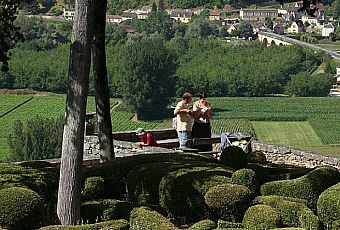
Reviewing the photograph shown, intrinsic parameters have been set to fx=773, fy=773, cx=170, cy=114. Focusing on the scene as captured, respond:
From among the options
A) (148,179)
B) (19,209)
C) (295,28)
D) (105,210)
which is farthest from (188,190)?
(295,28)

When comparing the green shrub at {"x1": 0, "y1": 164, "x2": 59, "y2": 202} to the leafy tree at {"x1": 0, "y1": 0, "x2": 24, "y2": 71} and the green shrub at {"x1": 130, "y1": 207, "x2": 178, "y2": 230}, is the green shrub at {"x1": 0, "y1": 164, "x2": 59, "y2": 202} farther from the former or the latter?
the leafy tree at {"x1": 0, "y1": 0, "x2": 24, "y2": 71}

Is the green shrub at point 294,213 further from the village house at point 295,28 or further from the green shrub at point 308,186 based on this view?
the village house at point 295,28

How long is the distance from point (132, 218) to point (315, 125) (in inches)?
3114

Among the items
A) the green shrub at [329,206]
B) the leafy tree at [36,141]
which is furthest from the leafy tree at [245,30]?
the green shrub at [329,206]

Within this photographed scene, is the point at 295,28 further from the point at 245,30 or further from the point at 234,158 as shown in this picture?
the point at 234,158

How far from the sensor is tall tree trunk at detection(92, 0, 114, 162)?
13430 mm

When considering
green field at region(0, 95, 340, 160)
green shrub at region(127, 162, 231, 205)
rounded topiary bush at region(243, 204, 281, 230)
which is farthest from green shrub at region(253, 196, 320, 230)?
green field at region(0, 95, 340, 160)

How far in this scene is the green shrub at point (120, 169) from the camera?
10.2 meters

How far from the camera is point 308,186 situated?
910 centimetres

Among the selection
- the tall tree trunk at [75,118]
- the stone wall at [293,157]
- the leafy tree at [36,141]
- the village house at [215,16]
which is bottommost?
the village house at [215,16]

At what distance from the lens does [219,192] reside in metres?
8.73

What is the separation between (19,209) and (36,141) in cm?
5785

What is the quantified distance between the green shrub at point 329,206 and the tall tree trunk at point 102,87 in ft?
19.9

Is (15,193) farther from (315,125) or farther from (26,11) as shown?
(26,11)
